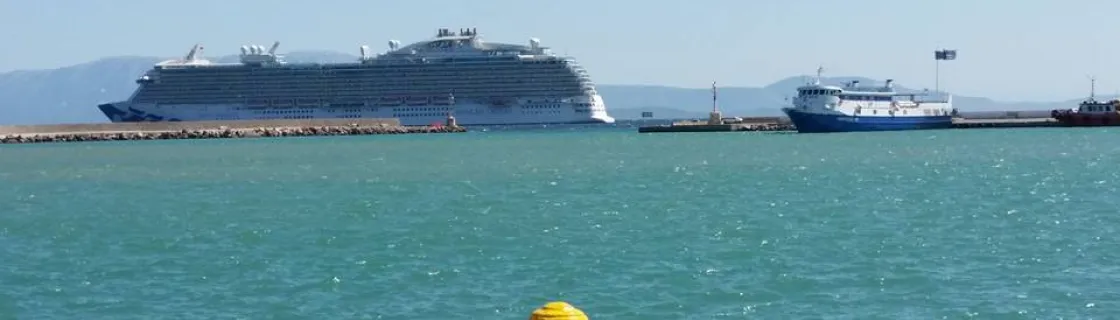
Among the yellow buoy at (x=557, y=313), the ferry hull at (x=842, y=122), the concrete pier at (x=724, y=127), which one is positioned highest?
the yellow buoy at (x=557, y=313)

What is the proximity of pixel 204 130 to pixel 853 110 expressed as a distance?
33057mm

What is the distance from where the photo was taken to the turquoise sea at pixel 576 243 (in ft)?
49.3

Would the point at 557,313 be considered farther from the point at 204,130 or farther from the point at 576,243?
the point at 204,130

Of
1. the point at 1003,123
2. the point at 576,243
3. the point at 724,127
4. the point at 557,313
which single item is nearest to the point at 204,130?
the point at 724,127

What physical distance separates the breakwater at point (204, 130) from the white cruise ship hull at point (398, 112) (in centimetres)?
452

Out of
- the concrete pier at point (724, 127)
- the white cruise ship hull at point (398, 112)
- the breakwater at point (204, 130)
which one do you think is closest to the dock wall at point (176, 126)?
the breakwater at point (204, 130)

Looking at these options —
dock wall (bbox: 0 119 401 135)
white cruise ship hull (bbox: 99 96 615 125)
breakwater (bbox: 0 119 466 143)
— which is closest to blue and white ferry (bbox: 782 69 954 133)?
breakwater (bbox: 0 119 466 143)

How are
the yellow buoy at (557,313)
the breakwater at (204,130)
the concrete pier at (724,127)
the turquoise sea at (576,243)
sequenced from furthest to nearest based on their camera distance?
the concrete pier at (724,127)
the breakwater at (204,130)
the turquoise sea at (576,243)
the yellow buoy at (557,313)

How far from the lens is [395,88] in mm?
104562

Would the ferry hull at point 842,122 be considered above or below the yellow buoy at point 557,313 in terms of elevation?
below

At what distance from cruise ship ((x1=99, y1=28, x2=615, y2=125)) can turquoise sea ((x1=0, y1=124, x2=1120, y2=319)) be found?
62.7m

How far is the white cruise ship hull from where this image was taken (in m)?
102

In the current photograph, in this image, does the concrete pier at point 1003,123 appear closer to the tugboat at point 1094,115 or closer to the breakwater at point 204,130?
the tugboat at point 1094,115

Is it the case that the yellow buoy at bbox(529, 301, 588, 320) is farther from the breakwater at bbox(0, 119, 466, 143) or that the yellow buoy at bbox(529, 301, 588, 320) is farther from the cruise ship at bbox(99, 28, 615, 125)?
the cruise ship at bbox(99, 28, 615, 125)
